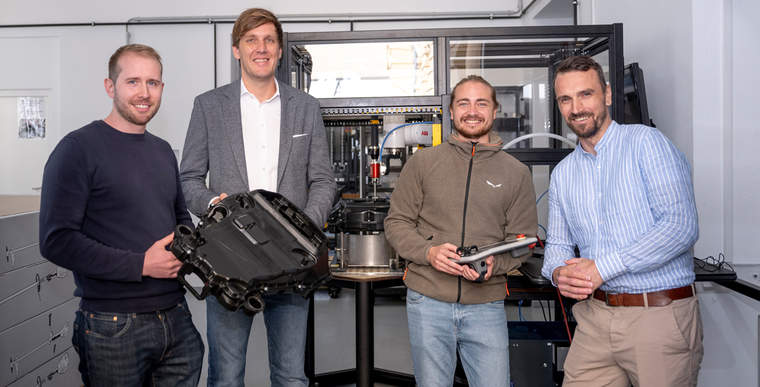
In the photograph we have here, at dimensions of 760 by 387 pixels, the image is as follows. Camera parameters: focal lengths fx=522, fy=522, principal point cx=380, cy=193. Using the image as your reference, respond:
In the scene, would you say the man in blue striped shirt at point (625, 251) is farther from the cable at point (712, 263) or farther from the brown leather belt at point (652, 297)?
the cable at point (712, 263)

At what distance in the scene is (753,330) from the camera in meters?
2.08

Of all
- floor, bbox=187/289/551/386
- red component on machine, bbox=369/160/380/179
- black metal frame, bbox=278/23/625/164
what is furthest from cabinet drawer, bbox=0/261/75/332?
red component on machine, bbox=369/160/380/179

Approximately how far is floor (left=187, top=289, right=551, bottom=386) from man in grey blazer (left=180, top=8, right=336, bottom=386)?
1.49m

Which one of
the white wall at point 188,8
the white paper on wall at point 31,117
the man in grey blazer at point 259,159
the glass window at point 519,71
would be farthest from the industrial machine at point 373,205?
the white paper on wall at point 31,117

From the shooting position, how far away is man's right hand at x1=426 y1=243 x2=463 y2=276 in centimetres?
153

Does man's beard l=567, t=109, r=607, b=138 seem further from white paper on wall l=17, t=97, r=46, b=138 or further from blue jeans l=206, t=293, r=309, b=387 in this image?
white paper on wall l=17, t=97, r=46, b=138

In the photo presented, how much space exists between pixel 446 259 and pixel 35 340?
187cm

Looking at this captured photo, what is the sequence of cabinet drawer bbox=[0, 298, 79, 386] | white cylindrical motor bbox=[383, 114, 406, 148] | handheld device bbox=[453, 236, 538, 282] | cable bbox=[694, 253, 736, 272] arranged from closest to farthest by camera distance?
handheld device bbox=[453, 236, 538, 282], cable bbox=[694, 253, 736, 272], cabinet drawer bbox=[0, 298, 79, 386], white cylindrical motor bbox=[383, 114, 406, 148]

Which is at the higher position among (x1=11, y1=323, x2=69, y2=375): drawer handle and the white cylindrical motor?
the white cylindrical motor

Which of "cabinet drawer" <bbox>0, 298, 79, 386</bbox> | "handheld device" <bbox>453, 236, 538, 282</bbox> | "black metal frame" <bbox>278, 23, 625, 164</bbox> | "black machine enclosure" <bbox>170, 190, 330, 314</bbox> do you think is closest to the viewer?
"black machine enclosure" <bbox>170, 190, 330, 314</bbox>

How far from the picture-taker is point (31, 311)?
2236 millimetres

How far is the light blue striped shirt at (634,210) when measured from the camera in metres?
1.36

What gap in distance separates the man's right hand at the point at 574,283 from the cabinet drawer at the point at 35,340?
2.10 metres

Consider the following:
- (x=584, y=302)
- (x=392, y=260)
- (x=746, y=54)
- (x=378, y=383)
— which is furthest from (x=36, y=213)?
(x=746, y=54)
